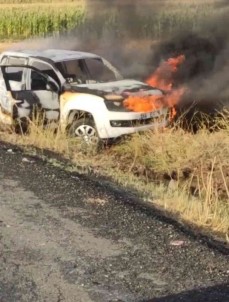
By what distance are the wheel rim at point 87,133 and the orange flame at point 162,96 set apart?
710mm

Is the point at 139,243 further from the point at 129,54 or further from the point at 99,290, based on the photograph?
the point at 129,54

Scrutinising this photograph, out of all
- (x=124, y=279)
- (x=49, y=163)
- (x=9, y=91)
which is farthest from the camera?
(x=9, y=91)

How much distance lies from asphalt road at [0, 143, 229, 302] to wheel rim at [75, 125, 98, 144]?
4032mm

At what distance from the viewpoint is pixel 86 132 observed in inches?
454

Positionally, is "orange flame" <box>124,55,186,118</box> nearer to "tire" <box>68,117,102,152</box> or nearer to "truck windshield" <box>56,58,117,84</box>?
"tire" <box>68,117,102,152</box>

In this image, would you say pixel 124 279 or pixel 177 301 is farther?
pixel 124 279

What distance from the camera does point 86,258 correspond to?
5.23 meters

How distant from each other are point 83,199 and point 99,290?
2443 millimetres

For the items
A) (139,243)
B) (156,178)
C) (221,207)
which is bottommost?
(156,178)

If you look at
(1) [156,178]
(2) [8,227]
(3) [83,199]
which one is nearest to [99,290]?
(2) [8,227]

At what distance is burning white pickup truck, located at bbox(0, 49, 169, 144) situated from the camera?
1134 cm

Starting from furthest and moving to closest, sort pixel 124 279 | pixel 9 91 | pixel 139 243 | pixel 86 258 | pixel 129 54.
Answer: pixel 129 54, pixel 9 91, pixel 139 243, pixel 86 258, pixel 124 279

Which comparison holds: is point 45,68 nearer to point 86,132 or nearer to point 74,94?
point 74,94

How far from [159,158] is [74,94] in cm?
187
